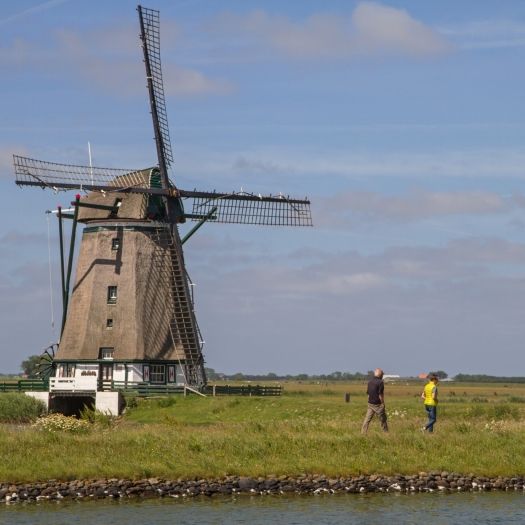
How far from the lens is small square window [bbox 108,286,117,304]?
63.5 meters

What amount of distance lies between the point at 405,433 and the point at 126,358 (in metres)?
26.9

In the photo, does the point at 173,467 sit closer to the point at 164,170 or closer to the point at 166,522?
the point at 166,522

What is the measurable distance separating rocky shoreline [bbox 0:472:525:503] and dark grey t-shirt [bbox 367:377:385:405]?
358 centimetres

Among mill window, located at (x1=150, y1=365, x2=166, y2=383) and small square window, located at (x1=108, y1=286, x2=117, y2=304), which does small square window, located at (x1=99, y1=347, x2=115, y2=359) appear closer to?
mill window, located at (x1=150, y1=365, x2=166, y2=383)

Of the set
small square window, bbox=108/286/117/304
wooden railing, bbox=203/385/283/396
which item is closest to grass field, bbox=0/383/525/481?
wooden railing, bbox=203/385/283/396

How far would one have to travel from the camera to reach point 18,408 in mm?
59562

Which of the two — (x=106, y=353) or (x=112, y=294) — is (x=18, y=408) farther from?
(x=112, y=294)

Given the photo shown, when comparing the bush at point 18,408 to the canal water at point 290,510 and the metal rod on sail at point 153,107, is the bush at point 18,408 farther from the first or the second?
the canal water at point 290,510

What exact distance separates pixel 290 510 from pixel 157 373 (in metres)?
32.4

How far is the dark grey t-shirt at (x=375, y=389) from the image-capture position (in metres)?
37.7

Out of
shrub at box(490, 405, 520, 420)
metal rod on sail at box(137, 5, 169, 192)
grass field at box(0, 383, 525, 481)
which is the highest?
metal rod on sail at box(137, 5, 169, 192)

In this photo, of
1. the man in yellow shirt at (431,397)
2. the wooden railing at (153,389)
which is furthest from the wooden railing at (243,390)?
the man in yellow shirt at (431,397)

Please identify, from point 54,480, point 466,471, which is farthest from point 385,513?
point 54,480

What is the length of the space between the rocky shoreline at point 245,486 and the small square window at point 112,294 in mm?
29704
